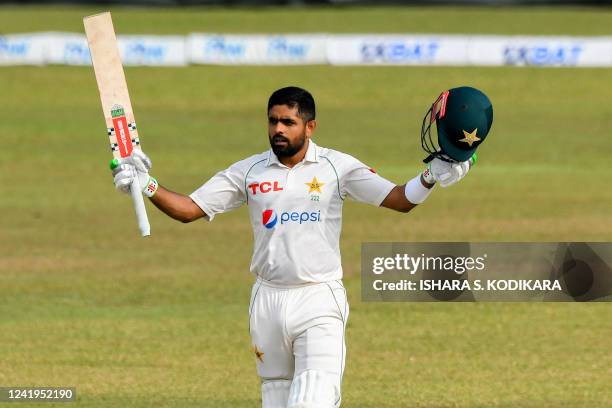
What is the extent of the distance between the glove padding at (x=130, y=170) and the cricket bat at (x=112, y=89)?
98 mm

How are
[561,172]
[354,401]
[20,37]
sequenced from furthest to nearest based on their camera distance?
[20,37]
[561,172]
[354,401]

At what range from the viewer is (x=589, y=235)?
19.1m

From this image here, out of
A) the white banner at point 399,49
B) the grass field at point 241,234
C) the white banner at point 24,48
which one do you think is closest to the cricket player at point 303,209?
the grass field at point 241,234

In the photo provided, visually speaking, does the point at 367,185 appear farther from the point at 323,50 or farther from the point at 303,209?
the point at 323,50

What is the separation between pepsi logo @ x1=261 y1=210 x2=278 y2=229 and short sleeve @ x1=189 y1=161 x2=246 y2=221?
0.98 feet

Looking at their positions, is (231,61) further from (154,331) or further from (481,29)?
(154,331)

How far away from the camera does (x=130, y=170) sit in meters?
8.11

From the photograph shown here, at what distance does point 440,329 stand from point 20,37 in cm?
2553

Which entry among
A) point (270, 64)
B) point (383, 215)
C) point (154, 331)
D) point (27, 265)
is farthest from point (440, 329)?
point (270, 64)

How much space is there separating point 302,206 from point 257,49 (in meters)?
29.7

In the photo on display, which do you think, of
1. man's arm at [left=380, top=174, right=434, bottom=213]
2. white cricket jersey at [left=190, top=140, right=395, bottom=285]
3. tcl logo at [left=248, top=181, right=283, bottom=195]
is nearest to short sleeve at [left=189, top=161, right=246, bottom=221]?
white cricket jersey at [left=190, top=140, right=395, bottom=285]

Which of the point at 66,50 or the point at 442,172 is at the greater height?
the point at 66,50

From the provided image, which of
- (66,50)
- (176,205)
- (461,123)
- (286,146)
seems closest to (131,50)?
(66,50)

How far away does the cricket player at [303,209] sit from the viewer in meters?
8.12
